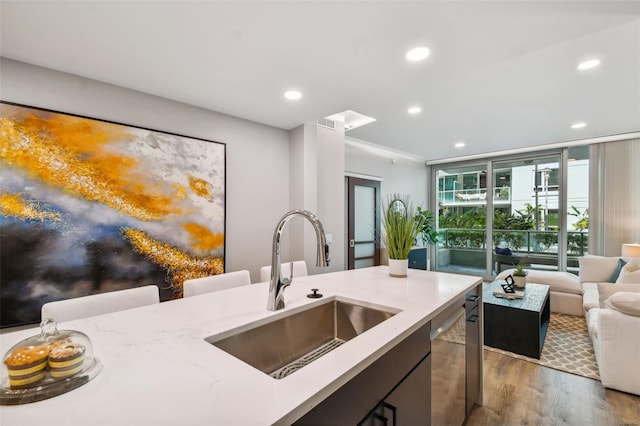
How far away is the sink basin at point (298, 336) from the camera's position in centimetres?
116

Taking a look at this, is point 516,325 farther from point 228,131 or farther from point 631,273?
point 228,131

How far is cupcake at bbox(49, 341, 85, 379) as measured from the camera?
729 mm

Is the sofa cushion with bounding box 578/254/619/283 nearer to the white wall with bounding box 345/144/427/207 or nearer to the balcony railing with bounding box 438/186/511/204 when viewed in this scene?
the balcony railing with bounding box 438/186/511/204

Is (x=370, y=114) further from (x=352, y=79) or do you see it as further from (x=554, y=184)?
(x=554, y=184)

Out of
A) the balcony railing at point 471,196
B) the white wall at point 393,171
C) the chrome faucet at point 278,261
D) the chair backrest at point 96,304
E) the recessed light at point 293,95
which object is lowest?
the chair backrest at point 96,304

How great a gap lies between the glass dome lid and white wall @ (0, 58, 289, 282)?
2.20m

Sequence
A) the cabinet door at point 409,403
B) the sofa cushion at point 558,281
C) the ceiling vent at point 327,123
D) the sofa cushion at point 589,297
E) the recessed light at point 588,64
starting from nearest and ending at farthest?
the cabinet door at point 409,403
the recessed light at point 588,64
the sofa cushion at point 589,297
the ceiling vent at point 327,123
the sofa cushion at point 558,281

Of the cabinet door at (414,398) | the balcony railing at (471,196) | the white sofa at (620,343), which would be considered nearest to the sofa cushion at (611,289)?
the white sofa at (620,343)

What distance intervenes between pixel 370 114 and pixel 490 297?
251 cm

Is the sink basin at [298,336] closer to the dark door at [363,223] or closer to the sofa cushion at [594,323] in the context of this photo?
the sofa cushion at [594,323]

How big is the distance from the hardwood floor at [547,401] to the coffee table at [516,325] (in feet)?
0.87

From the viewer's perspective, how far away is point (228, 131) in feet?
10.3

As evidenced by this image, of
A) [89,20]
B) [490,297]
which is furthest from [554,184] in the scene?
[89,20]

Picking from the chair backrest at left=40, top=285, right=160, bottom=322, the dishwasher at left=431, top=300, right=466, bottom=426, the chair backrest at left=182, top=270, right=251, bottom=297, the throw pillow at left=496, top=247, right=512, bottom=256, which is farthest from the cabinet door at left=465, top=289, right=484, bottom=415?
the throw pillow at left=496, top=247, right=512, bottom=256
